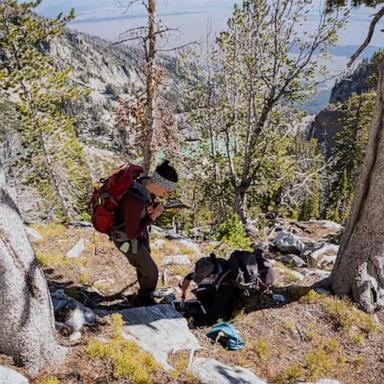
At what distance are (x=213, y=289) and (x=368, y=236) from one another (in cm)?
252

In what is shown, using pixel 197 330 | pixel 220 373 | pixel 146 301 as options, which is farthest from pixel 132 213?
pixel 220 373

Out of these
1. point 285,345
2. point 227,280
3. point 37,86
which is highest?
point 37,86

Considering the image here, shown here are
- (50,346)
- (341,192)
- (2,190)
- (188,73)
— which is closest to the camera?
(2,190)

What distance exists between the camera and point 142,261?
5.55m

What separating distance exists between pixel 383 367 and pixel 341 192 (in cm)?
2923

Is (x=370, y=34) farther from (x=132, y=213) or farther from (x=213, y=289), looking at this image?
(x=213, y=289)

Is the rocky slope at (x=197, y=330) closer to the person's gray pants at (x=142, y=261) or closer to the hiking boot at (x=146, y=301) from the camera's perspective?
the hiking boot at (x=146, y=301)

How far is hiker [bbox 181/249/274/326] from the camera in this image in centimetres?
543

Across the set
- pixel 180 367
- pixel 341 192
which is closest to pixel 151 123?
pixel 180 367

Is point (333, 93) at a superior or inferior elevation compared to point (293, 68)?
superior

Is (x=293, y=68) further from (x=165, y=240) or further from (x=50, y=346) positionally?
(x=50, y=346)

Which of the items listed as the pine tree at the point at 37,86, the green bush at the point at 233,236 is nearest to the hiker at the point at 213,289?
the green bush at the point at 233,236

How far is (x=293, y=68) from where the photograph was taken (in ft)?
41.8

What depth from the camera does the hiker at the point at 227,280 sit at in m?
5.43
